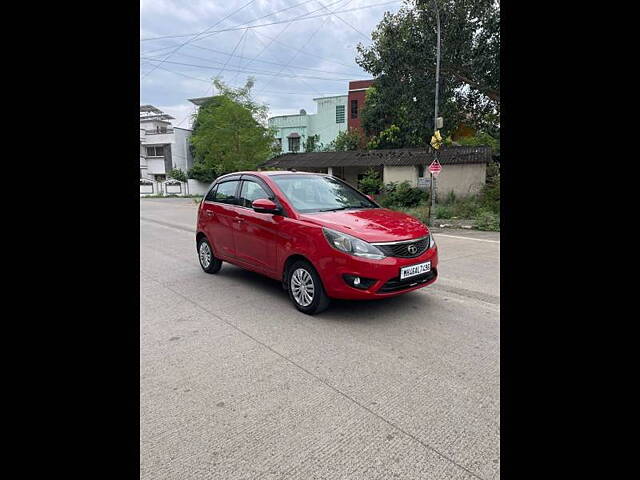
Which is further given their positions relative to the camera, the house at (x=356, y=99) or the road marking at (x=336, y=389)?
the house at (x=356, y=99)

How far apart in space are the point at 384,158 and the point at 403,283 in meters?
20.3

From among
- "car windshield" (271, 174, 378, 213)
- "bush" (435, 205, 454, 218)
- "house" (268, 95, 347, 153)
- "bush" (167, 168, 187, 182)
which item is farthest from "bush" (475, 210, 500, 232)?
"bush" (167, 168, 187, 182)

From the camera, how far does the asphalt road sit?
87.7 inches

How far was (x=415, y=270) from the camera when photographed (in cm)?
438

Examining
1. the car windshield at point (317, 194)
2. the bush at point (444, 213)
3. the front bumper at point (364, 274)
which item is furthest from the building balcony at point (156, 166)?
the front bumper at point (364, 274)

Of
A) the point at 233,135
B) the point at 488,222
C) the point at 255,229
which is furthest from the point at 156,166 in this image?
the point at 255,229

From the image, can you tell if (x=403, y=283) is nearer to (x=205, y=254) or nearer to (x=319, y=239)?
(x=319, y=239)

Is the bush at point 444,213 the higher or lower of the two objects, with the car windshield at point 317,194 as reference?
lower

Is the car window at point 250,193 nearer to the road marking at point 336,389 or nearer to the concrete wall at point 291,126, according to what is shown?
the road marking at point 336,389

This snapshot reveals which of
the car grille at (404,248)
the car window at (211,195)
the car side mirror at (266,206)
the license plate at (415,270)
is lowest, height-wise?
the license plate at (415,270)

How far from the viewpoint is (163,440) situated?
7.95 ft

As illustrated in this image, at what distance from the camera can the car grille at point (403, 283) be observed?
4.20 m

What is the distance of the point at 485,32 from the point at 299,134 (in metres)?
27.4

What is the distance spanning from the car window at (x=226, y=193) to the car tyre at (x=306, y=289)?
1759 mm
